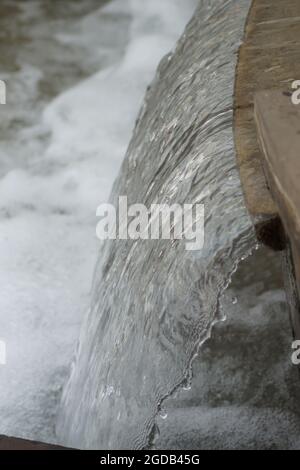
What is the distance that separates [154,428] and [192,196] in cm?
53

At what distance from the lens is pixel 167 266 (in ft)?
5.18

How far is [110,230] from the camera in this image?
233 centimetres

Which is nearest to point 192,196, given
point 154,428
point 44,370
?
point 154,428

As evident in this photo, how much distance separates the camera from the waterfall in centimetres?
146
